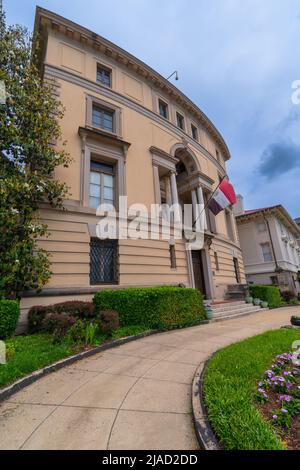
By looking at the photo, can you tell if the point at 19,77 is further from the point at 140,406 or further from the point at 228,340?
the point at 228,340

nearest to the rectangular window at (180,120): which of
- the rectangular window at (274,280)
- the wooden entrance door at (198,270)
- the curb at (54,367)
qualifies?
the wooden entrance door at (198,270)

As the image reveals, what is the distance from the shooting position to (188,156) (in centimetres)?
1881

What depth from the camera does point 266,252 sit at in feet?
97.2

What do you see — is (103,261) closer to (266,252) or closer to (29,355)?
(29,355)

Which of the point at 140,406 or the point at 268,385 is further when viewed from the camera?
the point at 268,385

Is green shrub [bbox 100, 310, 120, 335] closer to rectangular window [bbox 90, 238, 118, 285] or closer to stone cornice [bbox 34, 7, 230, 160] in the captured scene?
rectangular window [bbox 90, 238, 118, 285]

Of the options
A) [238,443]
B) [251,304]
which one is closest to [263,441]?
[238,443]

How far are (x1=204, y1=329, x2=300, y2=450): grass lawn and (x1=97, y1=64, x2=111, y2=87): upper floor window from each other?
638 inches

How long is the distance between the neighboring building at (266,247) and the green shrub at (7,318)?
92.7 ft

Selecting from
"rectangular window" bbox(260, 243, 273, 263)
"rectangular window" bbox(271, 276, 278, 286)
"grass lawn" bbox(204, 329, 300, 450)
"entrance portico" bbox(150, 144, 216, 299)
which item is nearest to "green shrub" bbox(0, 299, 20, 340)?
"grass lawn" bbox(204, 329, 300, 450)

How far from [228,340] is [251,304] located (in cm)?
981

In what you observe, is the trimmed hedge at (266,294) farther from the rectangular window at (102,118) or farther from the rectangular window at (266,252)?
the rectangular window at (102,118)

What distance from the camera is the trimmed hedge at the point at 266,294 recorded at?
17.1 m
